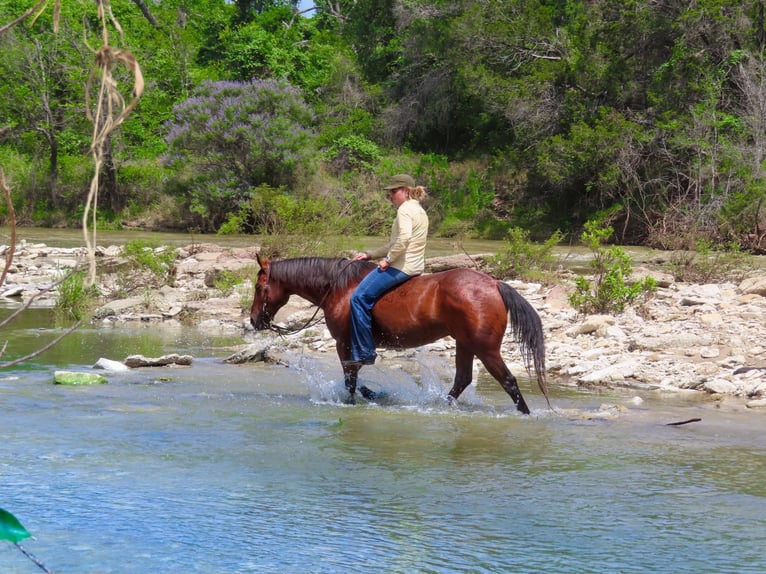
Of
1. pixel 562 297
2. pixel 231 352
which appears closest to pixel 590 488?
pixel 231 352

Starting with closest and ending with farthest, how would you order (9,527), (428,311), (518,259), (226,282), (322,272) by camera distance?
(9,527) → (428,311) → (322,272) → (226,282) → (518,259)

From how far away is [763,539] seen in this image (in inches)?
192

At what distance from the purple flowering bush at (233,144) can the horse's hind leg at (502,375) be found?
25621 mm

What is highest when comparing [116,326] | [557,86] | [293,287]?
[557,86]

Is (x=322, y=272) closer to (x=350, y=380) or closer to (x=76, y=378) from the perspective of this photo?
(x=350, y=380)

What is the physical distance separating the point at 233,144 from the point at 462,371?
1042 inches

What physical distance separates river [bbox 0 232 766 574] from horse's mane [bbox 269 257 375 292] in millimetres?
1002

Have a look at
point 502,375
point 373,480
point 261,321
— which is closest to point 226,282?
point 261,321

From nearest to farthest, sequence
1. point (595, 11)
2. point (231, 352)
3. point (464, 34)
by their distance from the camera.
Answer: point (231, 352) → point (595, 11) → point (464, 34)

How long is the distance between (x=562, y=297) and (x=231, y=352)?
5173mm

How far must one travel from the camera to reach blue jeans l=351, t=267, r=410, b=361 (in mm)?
8406

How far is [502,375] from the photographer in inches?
316

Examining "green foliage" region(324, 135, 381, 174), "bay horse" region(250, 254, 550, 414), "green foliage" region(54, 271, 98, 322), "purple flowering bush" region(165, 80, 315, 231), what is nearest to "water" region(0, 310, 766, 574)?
"bay horse" region(250, 254, 550, 414)

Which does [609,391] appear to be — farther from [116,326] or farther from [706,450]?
[116,326]
